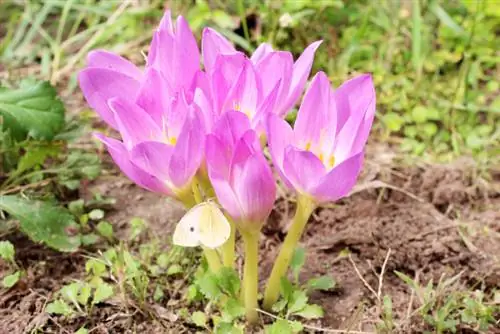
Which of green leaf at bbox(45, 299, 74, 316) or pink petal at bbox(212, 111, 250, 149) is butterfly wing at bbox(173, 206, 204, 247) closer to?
pink petal at bbox(212, 111, 250, 149)

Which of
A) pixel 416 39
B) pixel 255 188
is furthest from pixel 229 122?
pixel 416 39

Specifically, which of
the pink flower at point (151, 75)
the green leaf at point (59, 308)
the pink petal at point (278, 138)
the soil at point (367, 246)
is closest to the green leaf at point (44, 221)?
the soil at point (367, 246)

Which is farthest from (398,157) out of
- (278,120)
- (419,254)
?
(278,120)

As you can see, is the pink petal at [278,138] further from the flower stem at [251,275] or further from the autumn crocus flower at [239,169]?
the flower stem at [251,275]

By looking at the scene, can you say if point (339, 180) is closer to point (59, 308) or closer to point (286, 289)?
point (286, 289)

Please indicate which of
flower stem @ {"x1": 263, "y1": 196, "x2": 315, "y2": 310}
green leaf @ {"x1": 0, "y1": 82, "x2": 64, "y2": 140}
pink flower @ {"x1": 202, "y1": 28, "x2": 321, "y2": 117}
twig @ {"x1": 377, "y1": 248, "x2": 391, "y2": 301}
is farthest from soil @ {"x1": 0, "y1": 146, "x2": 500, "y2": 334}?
pink flower @ {"x1": 202, "y1": 28, "x2": 321, "y2": 117}
